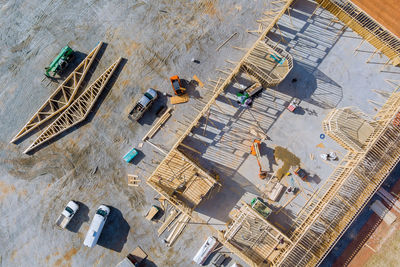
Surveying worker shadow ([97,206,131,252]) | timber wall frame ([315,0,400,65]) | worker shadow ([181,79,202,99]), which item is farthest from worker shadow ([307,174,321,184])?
worker shadow ([97,206,131,252])

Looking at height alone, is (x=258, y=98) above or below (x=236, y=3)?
below

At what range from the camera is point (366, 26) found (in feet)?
78.5

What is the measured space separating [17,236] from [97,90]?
652 inches

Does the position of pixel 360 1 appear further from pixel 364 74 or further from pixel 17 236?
pixel 17 236

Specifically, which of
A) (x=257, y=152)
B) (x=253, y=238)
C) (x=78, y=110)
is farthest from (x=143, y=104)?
(x=253, y=238)

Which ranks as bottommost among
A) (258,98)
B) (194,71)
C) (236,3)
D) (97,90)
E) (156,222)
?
(156,222)

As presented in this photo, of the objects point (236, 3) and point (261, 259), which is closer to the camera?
point (261, 259)

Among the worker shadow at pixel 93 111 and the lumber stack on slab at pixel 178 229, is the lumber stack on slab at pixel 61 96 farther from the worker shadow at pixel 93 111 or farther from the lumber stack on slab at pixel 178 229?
the lumber stack on slab at pixel 178 229

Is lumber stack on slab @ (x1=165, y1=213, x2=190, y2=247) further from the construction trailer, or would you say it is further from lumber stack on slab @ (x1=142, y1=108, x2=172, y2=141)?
lumber stack on slab @ (x1=142, y1=108, x2=172, y2=141)

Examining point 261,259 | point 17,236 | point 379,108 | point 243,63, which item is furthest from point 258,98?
point 17,236

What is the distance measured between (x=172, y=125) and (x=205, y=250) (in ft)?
41.1

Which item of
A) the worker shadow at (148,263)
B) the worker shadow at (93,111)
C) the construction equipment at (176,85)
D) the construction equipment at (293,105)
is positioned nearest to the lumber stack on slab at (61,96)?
the worker shadow at (93,111)

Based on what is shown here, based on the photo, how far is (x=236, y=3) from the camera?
1012 inches

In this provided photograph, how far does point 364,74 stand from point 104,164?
27.1m
